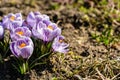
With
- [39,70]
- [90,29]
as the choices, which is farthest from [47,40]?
[90,29]

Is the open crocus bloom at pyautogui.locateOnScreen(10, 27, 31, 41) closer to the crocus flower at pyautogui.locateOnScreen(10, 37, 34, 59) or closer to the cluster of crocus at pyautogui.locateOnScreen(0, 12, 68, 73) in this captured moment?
the cluster of crocus at pyautogui.locateOnScreen(0, 12, 68, 73)

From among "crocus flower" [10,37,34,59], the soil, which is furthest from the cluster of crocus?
the soil

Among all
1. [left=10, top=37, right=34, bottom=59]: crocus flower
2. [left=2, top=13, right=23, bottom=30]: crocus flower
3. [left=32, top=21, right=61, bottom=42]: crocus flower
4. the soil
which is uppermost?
[left=2, top=13, right=23, bottom=30]: crocus flower

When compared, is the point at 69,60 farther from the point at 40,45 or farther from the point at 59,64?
the point at 40,45

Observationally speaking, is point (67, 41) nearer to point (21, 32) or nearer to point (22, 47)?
point (21, 32)

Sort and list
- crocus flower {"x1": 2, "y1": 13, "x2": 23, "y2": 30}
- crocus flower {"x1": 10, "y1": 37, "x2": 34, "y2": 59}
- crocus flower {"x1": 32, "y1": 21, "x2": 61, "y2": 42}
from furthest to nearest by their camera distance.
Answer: crocus flower {"x1": 2, "y1": 13, "x2": 23, "y2": 30} → crocus flower {"x1": 32, "y1": 21, "x2": 61, "y2": 42} → crocus flower {"x1": 10, "y1": 37, "x2": 34, "y2": 59}

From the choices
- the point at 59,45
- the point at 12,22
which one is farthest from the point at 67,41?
the point at 12,22
